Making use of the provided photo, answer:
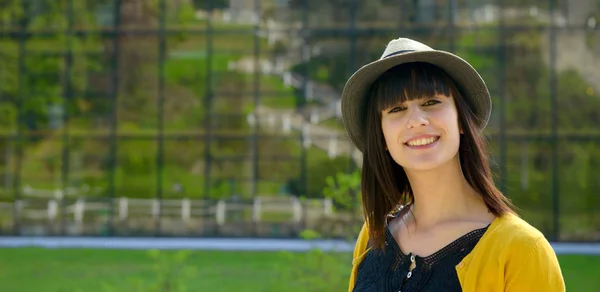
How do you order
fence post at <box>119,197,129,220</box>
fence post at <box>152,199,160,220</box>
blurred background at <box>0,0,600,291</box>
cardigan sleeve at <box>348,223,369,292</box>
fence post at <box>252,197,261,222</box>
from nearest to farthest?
cardigan sleeve at <box>348,223,369,292</box> → blurred background at <box>0,0,600,291</box> → fence post at <box>252,197,261,222</box> → fence post at <box>152,199,160,220</box> → fence post at <box>119,197,129,220</box>

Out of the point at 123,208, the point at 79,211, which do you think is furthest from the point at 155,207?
the point at 79,211

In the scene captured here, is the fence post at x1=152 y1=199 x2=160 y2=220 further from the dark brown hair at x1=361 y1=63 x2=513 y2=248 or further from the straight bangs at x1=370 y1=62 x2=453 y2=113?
the straight bangs at x1=370 y1=62 x2=453 y2=113

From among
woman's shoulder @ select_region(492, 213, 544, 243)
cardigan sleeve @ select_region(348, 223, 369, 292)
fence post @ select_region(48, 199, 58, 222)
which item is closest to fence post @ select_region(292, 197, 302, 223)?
fence post @ select_region(48, 199, 58, 222)

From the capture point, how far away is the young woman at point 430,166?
178 centimetres

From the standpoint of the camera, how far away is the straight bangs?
185 cm

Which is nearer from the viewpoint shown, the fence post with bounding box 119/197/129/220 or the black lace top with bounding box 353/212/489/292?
the black lace top with bounding box 353/212/489/292

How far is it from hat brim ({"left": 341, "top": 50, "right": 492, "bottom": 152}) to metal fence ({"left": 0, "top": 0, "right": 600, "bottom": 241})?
15.4 m

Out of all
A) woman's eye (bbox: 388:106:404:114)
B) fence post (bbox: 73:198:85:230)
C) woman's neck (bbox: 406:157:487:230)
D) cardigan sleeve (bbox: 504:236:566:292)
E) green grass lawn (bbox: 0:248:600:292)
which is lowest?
green grass lawn (bbox: 0:248:600:292)

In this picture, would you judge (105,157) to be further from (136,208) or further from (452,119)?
(452,119)

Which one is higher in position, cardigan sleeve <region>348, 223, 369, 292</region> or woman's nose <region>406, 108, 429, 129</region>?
woman's nose <region>406, 108, 429, 129</region>

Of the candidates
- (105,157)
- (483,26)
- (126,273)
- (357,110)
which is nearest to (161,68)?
(105,157)

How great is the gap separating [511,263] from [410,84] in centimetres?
51

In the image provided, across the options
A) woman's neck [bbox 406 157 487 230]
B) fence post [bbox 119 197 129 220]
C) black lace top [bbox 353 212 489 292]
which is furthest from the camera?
fence post [bbox 119 197 129 220]

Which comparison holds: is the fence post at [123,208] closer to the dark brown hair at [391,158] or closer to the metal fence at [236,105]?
the metal fence at [236,105]
